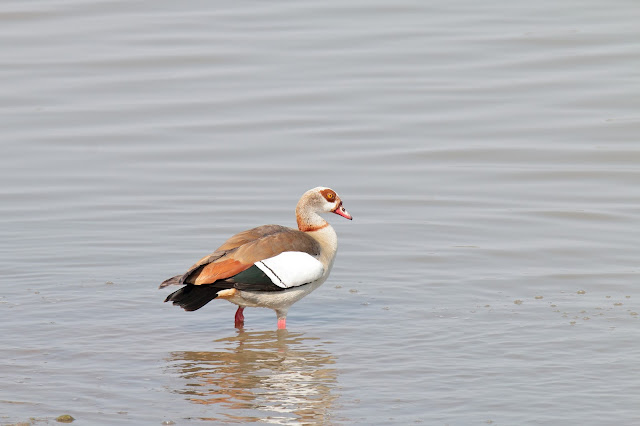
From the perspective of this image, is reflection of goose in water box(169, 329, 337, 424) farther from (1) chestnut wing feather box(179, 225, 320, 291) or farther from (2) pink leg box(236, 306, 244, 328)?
(1) chestnut wing feather box(179, 225, 320, 291)

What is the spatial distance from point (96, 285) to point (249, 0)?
497 inches

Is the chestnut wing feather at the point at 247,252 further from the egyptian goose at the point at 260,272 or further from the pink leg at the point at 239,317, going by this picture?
the pink leg at the point at 239,317

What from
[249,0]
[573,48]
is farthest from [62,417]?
[249,0]

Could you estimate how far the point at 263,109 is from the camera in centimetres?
1627

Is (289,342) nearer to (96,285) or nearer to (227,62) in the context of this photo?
(96,285)

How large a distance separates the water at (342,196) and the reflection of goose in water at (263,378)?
3 centimetres

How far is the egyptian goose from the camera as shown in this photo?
8383 mm

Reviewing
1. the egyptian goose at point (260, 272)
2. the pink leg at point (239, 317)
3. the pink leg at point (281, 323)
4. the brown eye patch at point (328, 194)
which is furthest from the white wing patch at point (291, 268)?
the brown eye patch at point (328, 194)

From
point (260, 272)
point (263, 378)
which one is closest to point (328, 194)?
point (260, 272)

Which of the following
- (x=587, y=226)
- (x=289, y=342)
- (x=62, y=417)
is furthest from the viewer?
(x=587, y=226)

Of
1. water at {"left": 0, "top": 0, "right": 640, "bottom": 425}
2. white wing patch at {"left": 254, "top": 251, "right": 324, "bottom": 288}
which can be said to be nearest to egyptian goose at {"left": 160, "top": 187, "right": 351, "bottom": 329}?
white wing patch at {"left": 254, "top": 251, "right": 324, "bottom": 288}

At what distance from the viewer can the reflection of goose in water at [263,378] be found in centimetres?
677

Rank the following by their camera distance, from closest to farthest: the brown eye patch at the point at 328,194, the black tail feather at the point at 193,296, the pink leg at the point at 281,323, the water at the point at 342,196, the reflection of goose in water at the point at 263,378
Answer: the reflection of goose in water at the point at 263,378, the water at the point at 342,196, the black tail feather at the point at 193,296, the pink leg at the point at 281,323, the brown eye patch at the point at 328,194

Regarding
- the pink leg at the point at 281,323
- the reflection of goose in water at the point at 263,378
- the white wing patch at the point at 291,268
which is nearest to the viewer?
the reflection of goose in water at the point at 263,378
